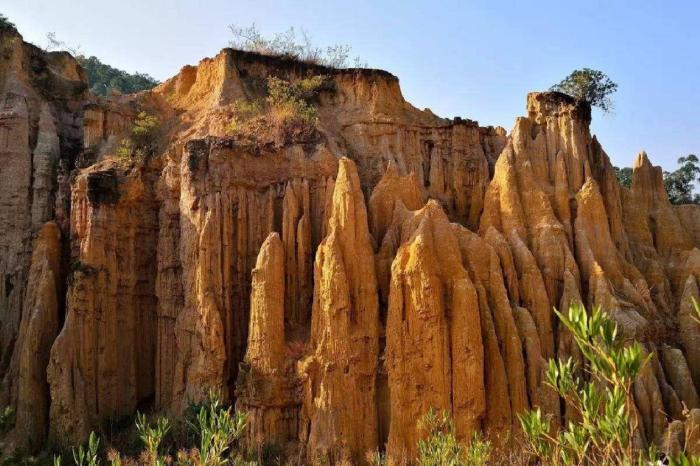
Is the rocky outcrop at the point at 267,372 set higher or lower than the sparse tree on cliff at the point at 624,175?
lower

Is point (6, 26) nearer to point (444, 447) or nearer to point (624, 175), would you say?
point (444, 447)

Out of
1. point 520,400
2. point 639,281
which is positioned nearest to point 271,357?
Answer: point 520,400

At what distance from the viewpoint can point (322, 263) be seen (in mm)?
18125

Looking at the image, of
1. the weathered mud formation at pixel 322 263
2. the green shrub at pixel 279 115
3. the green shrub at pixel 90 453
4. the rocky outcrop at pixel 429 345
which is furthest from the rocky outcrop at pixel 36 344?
the rocky outcrop at pixel 429 345

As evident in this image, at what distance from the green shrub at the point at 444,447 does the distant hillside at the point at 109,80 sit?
152ft

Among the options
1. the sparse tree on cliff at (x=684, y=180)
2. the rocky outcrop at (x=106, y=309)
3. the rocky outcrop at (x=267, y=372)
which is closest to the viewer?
the rocky outcrop at (x=267, y=372)

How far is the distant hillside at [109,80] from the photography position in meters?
56.4

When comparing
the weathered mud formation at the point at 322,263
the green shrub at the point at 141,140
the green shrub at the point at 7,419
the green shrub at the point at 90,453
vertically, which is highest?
the green shrub at the point at 141,140

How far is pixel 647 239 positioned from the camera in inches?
927

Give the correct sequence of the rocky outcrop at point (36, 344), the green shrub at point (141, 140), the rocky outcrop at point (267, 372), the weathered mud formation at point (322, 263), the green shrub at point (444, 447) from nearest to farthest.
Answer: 1. the green shrub at point (444, 447)
2. the weathered mud formation at point (322, 263)
3. the rocky outcrop at point (267, 372)
4. the rocky outcrop at point (36, 344)
5. the green shrub at point (141, 140)

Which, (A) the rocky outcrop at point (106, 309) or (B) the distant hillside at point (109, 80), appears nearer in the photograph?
(A) the rocky outcrop at point (106, 309)

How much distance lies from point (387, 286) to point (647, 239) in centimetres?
1058

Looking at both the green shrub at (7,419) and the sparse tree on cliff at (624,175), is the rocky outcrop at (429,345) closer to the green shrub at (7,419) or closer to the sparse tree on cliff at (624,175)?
the green shrub at (7,419)

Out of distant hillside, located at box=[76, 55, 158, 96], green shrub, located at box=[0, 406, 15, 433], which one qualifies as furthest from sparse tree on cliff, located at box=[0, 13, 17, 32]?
distant hillside, located at box=[76, 55, 158, 96]
